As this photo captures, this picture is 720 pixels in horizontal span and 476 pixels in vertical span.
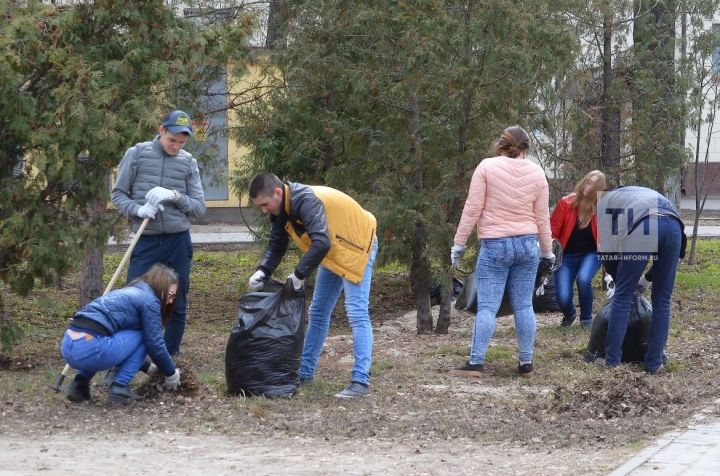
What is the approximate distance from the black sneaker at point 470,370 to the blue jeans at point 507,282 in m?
0.06

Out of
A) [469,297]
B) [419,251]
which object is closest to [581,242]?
[469,297]

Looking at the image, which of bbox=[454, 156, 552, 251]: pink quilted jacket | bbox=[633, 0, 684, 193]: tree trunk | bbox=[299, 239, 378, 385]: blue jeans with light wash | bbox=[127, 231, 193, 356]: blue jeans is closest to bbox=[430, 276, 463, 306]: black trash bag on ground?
bbox=[633, 0, 684, 193]: tree trunk

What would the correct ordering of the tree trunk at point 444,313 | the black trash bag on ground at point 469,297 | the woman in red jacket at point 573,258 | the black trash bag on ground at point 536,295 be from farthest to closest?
the tree trunk at point 444,313, the woman in red jacket at point 573,258, the black trash bag on ground at point 469,297, the black trash bag on ground at point 536,295

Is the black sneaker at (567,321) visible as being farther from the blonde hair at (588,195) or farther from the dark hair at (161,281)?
the dark hair at (161,281)

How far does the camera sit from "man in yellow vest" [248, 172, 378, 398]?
6914 millimetres

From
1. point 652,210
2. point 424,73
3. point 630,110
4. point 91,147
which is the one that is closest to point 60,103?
point 91,147

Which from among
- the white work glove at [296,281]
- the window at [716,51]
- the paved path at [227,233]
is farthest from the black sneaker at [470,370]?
the paved path at [227,233]

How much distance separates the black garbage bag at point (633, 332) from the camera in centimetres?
856

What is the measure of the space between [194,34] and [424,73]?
7.56 ft

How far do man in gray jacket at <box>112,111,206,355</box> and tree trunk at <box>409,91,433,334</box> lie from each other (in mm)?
2959

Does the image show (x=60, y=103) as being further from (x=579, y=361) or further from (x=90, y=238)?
(x=579, y=361)

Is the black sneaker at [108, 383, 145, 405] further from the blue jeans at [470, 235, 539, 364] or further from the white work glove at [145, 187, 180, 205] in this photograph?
the blue jeans at [470, 235, 539, 364]

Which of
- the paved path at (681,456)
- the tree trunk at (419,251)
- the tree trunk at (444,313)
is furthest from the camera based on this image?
the tree trunk at (444,313)

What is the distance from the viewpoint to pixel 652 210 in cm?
797
